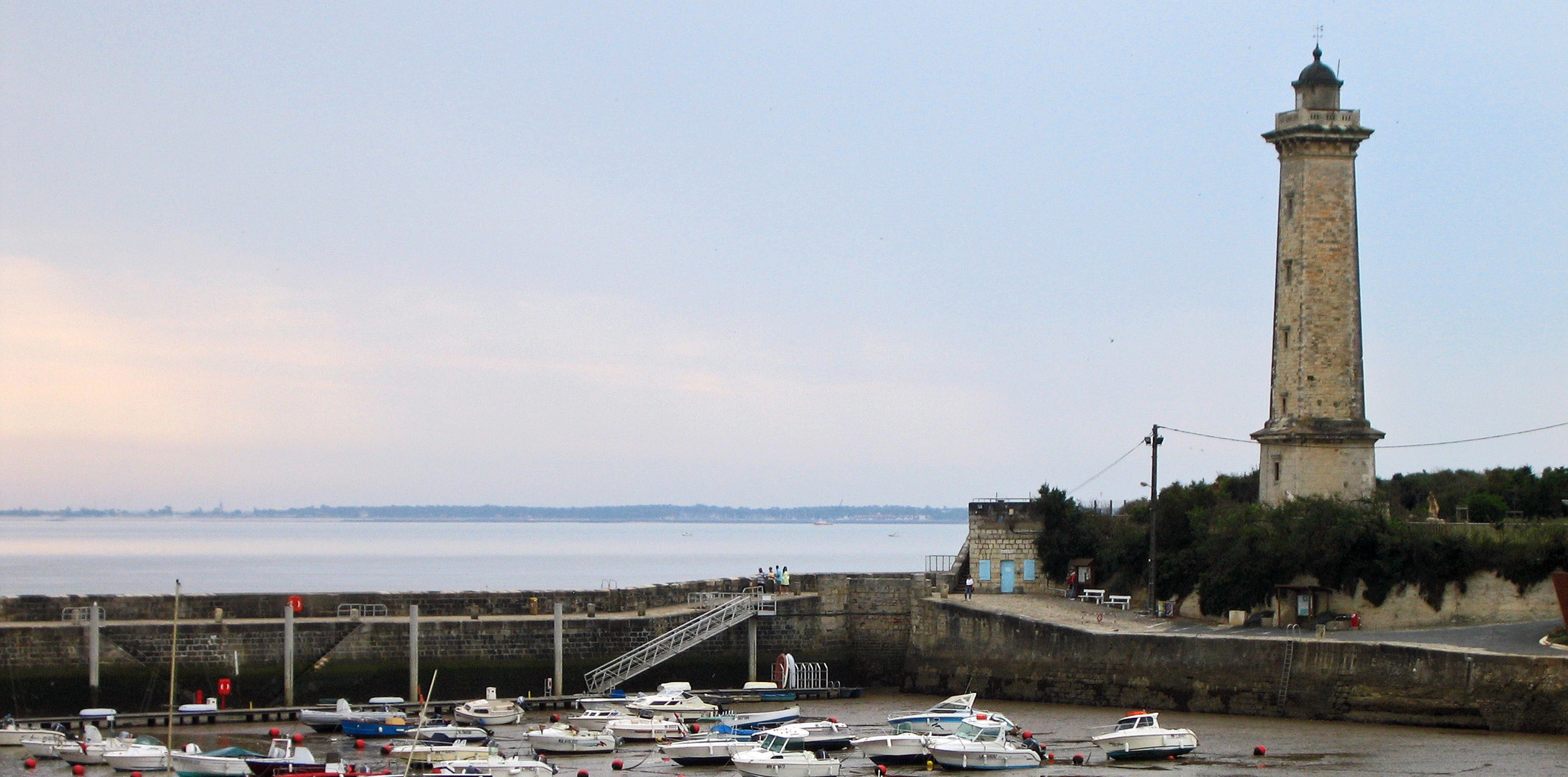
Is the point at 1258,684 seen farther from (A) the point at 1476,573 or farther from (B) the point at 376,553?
(B) the point at 376,553

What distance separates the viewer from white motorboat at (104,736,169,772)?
27.6 m

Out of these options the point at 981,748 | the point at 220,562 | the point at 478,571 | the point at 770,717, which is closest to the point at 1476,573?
the point at 981,748

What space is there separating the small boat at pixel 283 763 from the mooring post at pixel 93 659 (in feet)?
23.3

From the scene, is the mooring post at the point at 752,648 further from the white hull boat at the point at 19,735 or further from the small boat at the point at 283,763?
the white hull boat at the point at 19,735

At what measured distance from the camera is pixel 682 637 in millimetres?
37375

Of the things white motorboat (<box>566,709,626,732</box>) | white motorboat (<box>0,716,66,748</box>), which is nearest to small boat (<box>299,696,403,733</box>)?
white motorboat (<box>566,709,626,732</box>)

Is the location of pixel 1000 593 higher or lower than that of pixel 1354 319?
lower

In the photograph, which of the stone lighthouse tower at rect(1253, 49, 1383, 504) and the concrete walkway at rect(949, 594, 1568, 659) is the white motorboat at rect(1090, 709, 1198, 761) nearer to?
the concrete walkway at rect(949, 594, 1568, 659)

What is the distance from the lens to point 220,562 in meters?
130

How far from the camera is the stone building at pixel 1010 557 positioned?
4341 centimetres

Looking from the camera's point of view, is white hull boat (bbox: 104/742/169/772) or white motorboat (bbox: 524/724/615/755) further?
white motorboat (bbox: 524/724/615/755)

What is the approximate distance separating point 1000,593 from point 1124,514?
15.9ft

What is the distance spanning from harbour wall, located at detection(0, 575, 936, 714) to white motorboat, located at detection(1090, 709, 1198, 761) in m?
10.8

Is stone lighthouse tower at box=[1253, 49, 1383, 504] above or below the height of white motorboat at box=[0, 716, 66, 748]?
above
